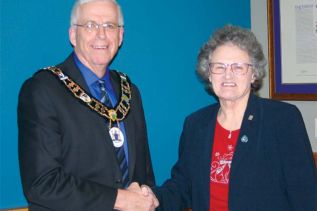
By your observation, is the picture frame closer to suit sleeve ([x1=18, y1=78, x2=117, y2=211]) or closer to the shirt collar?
the shirt collar

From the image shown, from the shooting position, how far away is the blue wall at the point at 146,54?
75.9 inches

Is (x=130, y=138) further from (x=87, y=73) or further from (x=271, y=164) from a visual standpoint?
(x=271, y=164)

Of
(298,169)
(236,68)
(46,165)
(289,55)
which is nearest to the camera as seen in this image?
(46,165)

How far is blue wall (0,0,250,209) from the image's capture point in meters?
1.93

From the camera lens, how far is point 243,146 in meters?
1.80

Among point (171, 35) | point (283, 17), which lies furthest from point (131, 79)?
point (283, 17)

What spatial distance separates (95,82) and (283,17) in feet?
4.54

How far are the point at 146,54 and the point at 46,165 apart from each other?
3.26ft

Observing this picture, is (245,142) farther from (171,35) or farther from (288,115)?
(171,35)

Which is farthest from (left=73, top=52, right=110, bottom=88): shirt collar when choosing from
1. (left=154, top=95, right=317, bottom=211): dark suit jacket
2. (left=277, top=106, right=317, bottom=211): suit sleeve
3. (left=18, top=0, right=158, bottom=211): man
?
(left=277, top=106, right=317, bottom=211): suit sleeve

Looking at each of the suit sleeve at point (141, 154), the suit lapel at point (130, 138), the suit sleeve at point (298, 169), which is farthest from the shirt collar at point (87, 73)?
the suit sleeve at point (298, 169)

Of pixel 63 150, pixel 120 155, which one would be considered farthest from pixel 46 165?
pixel 120 155

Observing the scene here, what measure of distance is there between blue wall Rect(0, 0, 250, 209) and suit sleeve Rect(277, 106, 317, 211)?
34.7 inches

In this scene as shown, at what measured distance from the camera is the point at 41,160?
1.62 m
